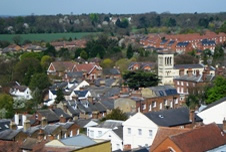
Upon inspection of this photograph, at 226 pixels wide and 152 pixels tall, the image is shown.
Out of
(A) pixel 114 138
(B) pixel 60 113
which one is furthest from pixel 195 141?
(B) pixel 60 113

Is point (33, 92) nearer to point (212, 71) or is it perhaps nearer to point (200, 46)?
point (212, 71)

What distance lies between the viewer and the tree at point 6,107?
4883 cm

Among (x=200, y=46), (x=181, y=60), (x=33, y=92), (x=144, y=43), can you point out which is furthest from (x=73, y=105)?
(x=144, y=43)

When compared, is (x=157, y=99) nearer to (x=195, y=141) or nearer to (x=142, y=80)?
(x=142, y=80)

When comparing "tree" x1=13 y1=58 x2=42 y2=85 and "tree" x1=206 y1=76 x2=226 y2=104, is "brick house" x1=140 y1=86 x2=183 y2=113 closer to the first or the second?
"tree" x1=206 y1=76 x2=226 y2=104

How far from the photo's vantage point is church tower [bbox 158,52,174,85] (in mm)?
66250

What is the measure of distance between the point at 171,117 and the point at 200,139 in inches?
343

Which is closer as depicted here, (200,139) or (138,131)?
(200,139)

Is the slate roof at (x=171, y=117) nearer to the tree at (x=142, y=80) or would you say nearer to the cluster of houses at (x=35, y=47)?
the tree at (x=142, y=80)

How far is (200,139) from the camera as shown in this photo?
27.1 meters

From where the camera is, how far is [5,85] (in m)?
67.4

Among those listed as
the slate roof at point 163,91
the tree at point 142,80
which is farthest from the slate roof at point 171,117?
the tree at point 142,80

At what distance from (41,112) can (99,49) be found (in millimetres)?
56819

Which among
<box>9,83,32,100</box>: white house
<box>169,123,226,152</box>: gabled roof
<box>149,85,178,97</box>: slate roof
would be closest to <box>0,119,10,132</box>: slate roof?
<box>149,85,178,97</box>: slate roof
